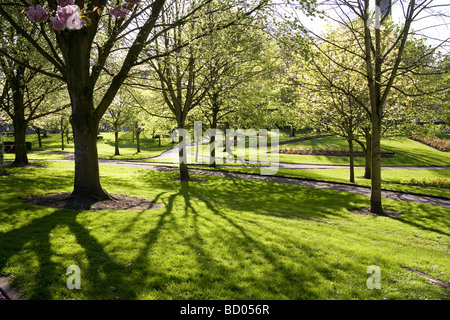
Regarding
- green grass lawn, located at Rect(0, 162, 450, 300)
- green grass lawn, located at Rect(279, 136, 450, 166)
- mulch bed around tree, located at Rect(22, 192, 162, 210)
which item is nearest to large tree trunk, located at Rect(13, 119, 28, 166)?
green grass lawn, located at Rect(0, 162, 450, 300)

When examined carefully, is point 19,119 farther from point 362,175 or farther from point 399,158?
point 399,158

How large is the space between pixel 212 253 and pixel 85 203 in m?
5.44

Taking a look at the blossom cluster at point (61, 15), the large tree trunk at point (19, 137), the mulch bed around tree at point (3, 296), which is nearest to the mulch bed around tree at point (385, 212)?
the mulch bed around tree at point (3, 296)

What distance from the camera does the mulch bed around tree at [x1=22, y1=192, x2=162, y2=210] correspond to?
912 cm

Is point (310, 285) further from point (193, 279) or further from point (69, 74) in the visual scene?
point (69, 74)

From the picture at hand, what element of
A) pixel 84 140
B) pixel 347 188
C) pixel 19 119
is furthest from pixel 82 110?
pixel 347 188

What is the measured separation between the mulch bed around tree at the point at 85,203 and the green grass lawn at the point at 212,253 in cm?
51

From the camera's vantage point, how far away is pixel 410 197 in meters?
16.1

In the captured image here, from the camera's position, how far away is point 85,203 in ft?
30.7

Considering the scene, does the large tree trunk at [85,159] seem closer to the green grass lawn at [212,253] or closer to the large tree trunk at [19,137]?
the green grass lawn at [212,253]

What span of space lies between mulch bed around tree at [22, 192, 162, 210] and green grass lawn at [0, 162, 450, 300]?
514mm

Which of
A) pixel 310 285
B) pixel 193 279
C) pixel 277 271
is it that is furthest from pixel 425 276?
pixel 193 279

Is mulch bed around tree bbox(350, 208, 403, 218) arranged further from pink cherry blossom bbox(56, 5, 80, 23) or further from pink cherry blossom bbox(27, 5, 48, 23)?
pink cherry blossom bbox(27, 5, 48, 23)
